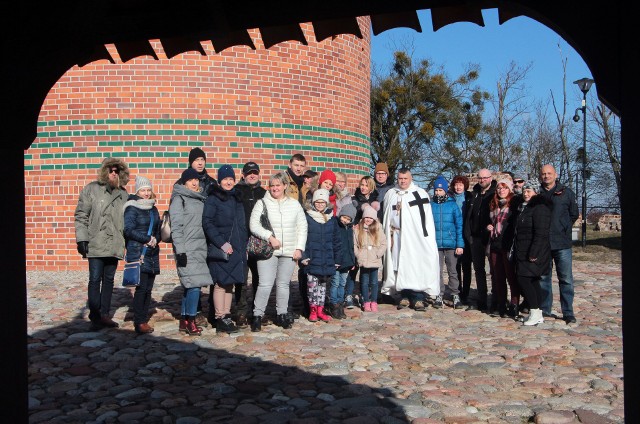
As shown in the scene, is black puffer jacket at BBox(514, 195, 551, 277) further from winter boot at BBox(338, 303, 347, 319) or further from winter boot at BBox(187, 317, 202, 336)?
winter boot at BBox(187, 317, 202, 336)

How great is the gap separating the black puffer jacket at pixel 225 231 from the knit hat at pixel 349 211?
5.97ft

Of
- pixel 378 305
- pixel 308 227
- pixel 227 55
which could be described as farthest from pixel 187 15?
pixel 227 55

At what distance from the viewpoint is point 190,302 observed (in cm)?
753

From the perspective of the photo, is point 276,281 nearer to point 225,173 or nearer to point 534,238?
point 225,173

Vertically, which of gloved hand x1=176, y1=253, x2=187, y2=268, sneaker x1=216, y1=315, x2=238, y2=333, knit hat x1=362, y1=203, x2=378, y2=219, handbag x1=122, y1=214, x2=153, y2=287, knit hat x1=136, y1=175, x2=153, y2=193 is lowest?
sneaker x1=216, y1=315, x2=238, y2=333

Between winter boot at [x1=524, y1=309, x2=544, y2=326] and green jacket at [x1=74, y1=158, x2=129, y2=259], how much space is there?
4.60 m

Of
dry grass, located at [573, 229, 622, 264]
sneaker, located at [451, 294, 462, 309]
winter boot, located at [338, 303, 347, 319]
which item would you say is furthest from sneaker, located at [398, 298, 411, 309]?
dry grass, located at [573, 229, 622, 264]

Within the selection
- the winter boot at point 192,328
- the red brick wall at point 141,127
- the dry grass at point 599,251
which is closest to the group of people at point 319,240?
the winter boot at point 192,328

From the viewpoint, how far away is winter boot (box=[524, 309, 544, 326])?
8188 mm

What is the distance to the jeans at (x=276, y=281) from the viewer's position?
7.93 m

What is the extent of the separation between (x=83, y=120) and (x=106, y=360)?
6433 mm

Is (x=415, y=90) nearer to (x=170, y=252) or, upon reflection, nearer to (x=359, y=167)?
(x=359, y=167)

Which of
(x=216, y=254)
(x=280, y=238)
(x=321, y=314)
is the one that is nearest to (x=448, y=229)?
(x=321, y=314)

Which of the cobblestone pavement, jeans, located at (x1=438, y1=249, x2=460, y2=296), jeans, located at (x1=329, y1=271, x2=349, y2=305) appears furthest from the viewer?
jeans, located at (x1=438, y1=249, x2=460, y2=296)
